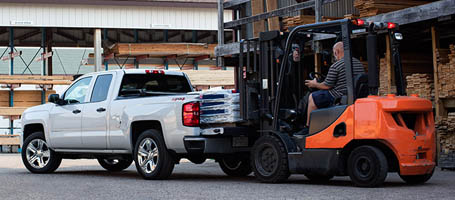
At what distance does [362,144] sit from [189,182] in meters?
3.08

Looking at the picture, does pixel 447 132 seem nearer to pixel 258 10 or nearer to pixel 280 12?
pixel 280 12

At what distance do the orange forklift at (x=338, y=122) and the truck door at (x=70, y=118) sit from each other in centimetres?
377

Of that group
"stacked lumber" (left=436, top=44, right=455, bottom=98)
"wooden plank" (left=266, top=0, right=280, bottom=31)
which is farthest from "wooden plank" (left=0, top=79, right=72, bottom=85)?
"stacked lumber" (left=436, top=44, right=455, bottom=98)

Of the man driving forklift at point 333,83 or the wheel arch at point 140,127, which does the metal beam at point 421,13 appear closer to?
the man driving forklift at point 333,83

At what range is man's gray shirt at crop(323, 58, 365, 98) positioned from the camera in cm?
1185

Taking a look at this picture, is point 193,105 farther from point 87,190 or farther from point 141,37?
point 141,37

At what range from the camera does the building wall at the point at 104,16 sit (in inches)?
1361

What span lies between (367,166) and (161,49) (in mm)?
27037

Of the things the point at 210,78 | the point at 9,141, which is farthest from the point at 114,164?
the point at 9,141

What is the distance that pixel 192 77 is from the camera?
37.2 m

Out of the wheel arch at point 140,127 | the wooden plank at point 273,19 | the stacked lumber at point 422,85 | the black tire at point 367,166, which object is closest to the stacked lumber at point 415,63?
the stacked lumber at point 422,85

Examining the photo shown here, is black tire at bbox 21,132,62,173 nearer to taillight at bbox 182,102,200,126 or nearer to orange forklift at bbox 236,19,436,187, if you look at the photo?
taillight at bbox 182,102,200,126

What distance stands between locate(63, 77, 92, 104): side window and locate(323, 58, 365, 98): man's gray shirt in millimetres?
5510

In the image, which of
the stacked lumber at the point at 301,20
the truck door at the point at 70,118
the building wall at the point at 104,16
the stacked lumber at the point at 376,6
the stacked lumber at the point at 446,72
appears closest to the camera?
the truck door at the point at 70,118
